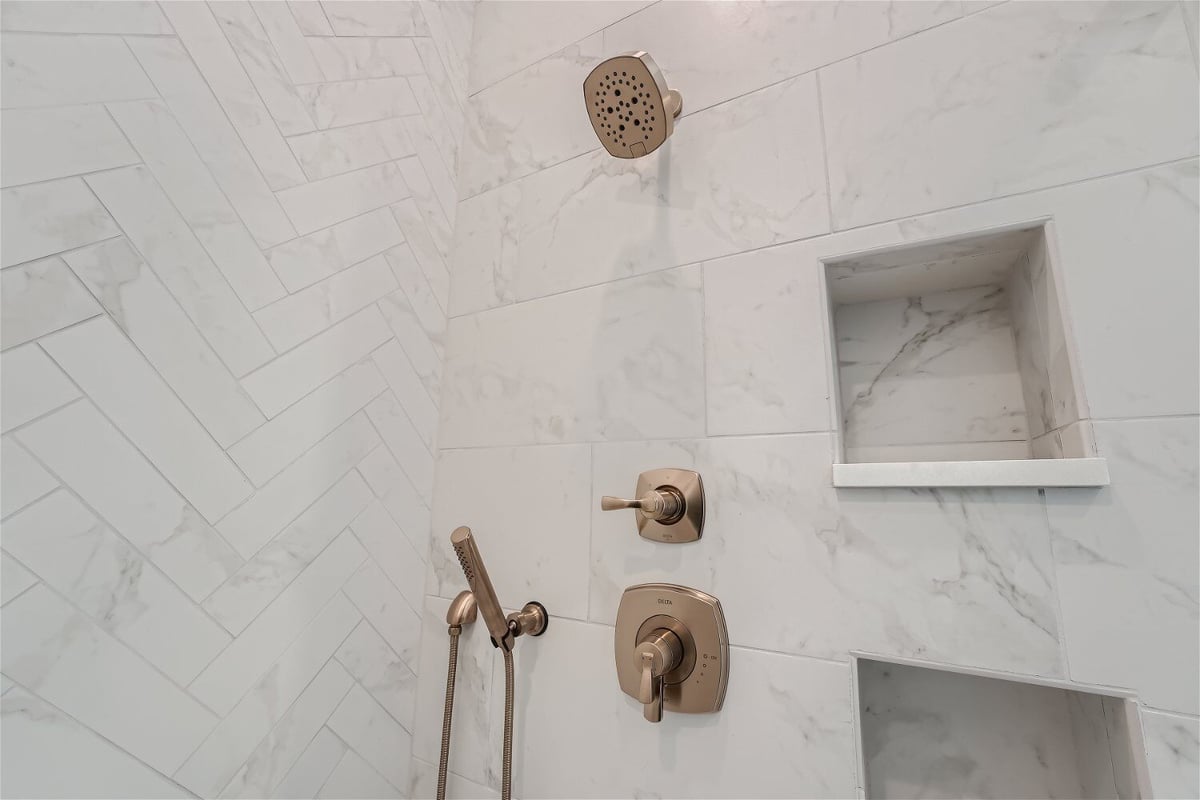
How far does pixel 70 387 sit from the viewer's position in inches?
25.2

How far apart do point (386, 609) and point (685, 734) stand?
0.57 metres

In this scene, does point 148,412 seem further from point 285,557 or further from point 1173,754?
point 1173,754

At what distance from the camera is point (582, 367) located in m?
0.97

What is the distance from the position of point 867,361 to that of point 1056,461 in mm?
319

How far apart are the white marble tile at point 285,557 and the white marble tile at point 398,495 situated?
0.08 ft

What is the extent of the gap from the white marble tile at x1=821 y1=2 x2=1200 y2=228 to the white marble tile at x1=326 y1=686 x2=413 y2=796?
112cm

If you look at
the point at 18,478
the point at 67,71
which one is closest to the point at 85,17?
the point at 67,71

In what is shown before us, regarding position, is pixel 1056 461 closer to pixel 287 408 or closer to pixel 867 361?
pixel 867 361

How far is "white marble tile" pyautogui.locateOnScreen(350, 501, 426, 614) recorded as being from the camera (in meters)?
0.97

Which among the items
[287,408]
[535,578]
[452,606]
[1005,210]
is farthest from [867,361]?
[287,408]

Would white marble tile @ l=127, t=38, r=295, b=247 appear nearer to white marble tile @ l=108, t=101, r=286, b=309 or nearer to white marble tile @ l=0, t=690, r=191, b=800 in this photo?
white marble tile @ l=108, t=101, r=286, b=309

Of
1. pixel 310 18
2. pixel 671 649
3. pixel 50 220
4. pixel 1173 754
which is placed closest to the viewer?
pixel 1173 754

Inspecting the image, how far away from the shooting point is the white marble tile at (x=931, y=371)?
78 cm

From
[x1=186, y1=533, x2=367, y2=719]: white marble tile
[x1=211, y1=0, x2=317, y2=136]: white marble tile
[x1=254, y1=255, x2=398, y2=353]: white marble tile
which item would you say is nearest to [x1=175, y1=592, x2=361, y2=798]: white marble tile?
[x1=186, y1=533, x2=367, y2=719]: white marble tile
